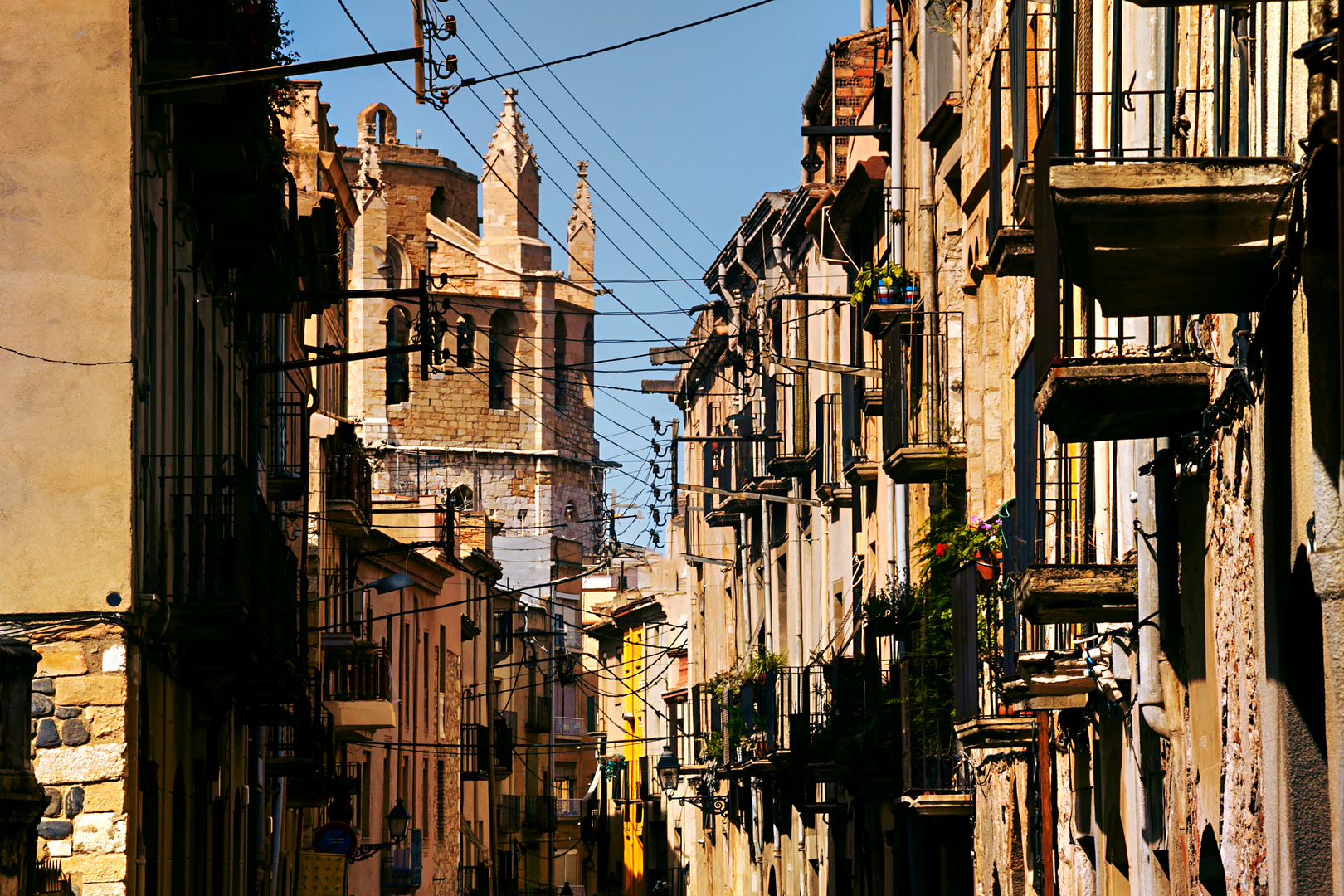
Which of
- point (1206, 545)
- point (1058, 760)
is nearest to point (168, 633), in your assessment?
point (1058, 760)

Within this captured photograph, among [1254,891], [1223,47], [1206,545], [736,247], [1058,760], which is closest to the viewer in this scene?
[1254,891]

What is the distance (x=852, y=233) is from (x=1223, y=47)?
20.4 metres

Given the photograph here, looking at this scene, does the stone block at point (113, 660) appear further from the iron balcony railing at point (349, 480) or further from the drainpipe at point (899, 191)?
the iron balcony railing at point (349, 480)

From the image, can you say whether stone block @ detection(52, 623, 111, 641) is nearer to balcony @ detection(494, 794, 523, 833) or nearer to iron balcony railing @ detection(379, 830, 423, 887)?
iron balcony railing @ detection(379, 830, 423, 887)

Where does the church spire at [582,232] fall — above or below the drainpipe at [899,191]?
above

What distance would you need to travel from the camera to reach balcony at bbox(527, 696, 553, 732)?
63.5 metres

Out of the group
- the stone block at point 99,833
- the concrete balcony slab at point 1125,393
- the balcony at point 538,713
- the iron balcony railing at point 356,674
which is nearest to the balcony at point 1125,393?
the concrete balcony slab at point 1125,393

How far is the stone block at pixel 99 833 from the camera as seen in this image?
1312 cm

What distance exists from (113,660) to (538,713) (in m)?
51.7

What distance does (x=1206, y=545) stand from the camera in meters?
9.72

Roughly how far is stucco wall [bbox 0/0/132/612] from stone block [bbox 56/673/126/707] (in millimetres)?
472

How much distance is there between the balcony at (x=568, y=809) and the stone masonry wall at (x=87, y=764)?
176ft

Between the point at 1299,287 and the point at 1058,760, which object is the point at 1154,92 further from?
the point at 1058,760

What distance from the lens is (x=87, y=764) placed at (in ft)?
43.2
